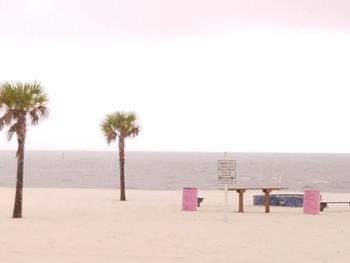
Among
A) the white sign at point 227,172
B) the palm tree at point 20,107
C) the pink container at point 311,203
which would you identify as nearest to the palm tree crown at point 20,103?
the palm tree at point 20,107

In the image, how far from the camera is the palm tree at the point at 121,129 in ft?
106

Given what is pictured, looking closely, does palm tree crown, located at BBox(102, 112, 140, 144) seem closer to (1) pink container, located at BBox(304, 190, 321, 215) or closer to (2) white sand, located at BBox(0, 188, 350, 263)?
(2) white sand, located at BBox(0, 188, 350, 263)

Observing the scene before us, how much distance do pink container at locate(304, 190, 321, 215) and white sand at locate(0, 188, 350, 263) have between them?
32 centimetres

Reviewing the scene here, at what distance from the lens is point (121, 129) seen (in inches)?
1273

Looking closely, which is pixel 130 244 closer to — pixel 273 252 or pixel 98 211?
pixel 273 252

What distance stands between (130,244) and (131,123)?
18.1 metres

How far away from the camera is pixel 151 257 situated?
12.9m

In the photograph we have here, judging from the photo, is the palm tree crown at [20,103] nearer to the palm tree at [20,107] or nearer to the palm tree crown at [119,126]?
the palm tree at [20,107]

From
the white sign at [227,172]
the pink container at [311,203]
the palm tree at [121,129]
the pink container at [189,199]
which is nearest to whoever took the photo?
the white sign at [227,172]

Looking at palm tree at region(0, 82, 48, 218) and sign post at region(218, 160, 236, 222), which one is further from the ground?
palm tree at region(0, 82, 48, 218)

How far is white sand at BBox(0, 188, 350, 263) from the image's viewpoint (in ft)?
42.9

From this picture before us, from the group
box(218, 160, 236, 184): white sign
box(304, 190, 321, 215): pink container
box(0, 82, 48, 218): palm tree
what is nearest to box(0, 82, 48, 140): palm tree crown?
box(0, 82, 48, 218): palm tree

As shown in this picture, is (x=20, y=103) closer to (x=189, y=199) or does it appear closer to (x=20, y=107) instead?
(x=20, y=107)

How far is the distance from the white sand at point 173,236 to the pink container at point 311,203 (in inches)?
12.8
